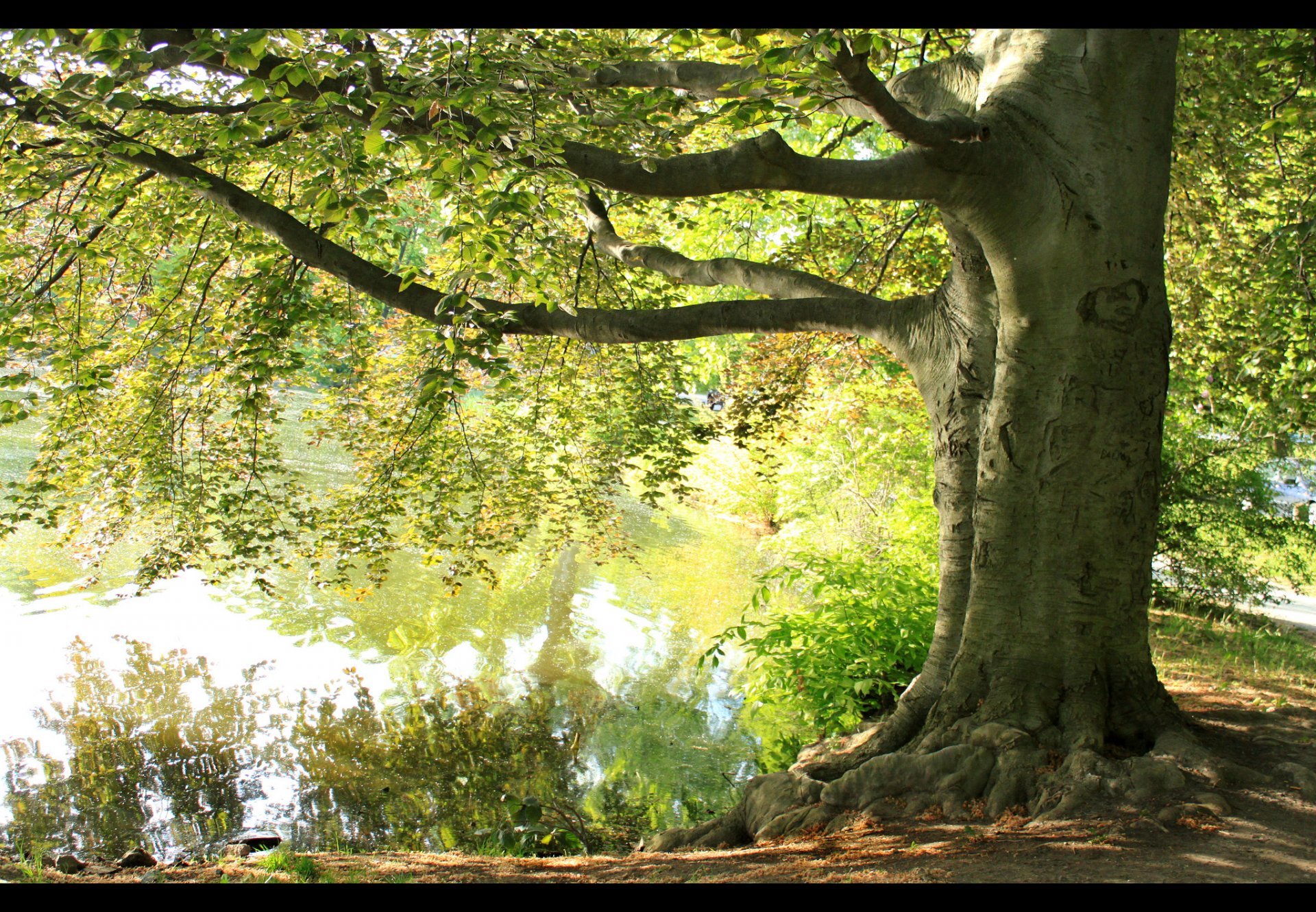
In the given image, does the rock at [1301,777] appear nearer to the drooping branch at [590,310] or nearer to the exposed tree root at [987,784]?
the exposed tree root at [987,784]

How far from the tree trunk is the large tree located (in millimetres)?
17

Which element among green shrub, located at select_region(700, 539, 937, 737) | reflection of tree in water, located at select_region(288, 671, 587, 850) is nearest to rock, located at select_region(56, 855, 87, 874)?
reflection of tree in water, located at select_region(288, 671, 587, 850)

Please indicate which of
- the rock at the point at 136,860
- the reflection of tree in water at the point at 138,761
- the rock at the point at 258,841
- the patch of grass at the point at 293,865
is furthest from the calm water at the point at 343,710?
the patch of grass at the point at 293,865

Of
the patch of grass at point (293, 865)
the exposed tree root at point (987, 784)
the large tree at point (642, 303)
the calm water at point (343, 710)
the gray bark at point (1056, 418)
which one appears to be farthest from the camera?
the calm water at point (343, 710)

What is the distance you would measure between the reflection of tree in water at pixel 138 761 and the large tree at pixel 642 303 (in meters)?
1.71

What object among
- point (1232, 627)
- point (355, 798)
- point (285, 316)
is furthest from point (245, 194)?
point (1232, 627)

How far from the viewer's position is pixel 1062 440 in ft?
15.9

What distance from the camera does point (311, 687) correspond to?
955 cm

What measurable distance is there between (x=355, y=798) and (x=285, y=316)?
12.6ft

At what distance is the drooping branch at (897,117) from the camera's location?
369 cm

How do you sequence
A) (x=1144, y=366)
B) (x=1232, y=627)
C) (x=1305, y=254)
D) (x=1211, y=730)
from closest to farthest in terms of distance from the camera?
(x=1144, y=366), (x=1211, y=730), (x=1305, y=254), (x=1232, y=627)

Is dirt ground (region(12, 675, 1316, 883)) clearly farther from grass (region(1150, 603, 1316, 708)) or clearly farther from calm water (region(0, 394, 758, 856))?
grass (region(1150, 603, 1316, 708))
